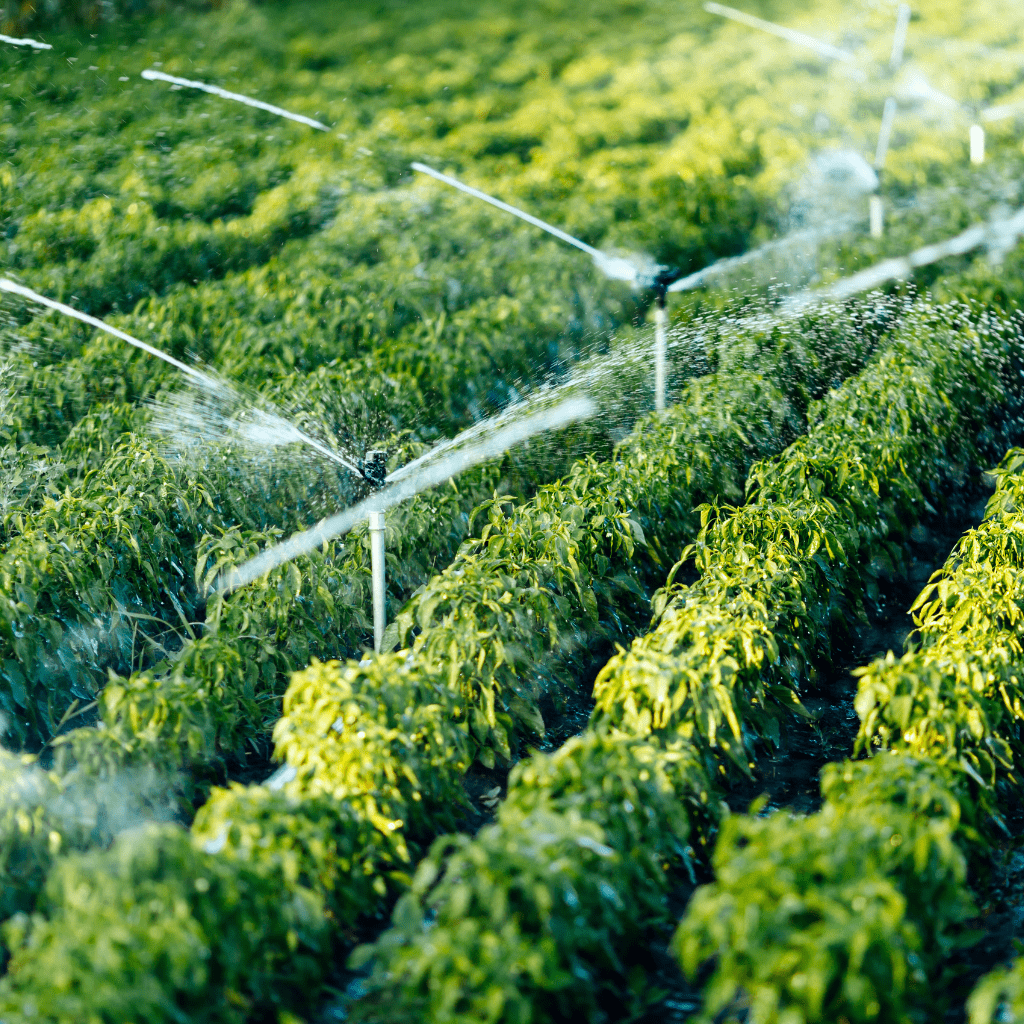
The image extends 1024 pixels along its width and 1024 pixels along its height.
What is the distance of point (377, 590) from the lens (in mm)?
5691

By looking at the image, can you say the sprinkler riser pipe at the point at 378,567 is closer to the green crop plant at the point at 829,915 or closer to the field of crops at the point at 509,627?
the field of crops at the point at 509,627

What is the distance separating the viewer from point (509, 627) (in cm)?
541

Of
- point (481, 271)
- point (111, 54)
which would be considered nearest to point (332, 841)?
point (481, 271)

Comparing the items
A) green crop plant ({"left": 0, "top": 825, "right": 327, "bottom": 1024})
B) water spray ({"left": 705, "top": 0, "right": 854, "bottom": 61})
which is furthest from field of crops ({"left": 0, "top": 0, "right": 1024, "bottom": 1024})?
water spray ({"left": 705, "top": 0, "right": 854, "bottom": 61})

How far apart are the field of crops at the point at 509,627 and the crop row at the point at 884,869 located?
0.02 meters

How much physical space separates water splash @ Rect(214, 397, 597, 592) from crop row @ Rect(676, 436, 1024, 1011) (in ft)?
7.92

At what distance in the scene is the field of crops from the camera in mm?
3635

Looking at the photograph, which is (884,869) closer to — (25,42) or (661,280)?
(661,280)

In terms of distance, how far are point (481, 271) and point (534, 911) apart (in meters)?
9.59

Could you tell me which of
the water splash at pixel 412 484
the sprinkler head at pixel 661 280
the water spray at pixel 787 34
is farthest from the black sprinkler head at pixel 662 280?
the water spray at pixel 787 34

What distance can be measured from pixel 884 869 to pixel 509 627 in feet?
6.84

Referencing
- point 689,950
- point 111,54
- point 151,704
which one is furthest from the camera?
point 111,54

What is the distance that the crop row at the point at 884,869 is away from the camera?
3402mm

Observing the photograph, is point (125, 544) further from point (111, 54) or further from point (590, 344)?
point (111, 54)
